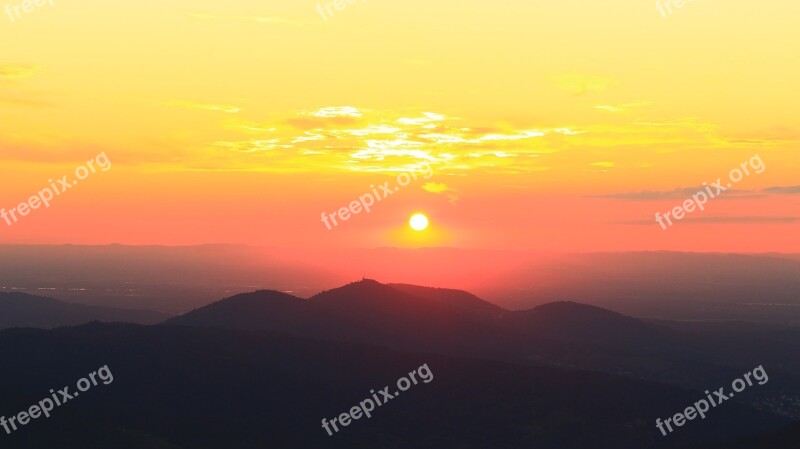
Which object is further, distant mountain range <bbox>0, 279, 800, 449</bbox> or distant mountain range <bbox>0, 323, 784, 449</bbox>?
distant mountain range <bbox>0, 323, 784, 449</bbox>

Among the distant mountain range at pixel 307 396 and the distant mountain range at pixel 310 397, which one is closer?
the distant mountain range at pixel 310 397

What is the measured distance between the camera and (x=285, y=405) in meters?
150

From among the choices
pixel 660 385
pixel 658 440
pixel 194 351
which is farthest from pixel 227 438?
pixel 660 385

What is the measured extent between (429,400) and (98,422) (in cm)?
5868

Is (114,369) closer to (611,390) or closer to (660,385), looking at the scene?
(611,390)

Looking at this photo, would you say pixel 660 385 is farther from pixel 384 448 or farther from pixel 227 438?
pixel 227 438

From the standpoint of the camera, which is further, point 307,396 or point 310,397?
Result: point 307,396

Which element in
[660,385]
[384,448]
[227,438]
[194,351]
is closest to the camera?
[227,438]

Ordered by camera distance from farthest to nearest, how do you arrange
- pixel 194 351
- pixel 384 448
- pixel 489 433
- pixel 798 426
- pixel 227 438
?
pixel 194 351 → pixel 489 433 → pixel 384 448 → pixel 227 438 → pixel 798 426

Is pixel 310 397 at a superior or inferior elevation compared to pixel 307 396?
inferior

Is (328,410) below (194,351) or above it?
below

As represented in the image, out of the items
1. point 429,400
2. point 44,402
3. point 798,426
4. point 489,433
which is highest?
point 44,402

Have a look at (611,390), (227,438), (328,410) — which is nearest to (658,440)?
(611,390)

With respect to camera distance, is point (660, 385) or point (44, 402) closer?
point (44, 402)
